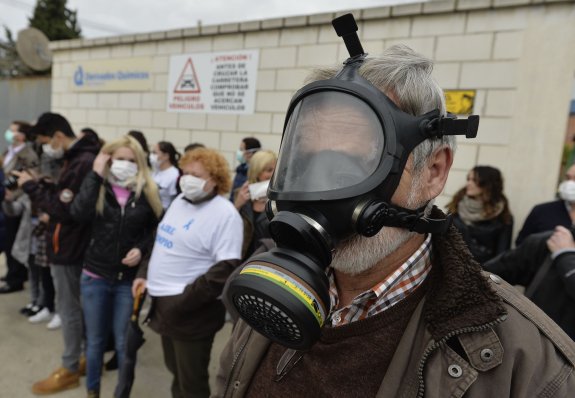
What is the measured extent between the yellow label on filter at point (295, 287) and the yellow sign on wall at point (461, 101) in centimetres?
423

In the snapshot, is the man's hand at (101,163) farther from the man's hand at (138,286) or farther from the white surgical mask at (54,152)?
the white surgical mask at (54,152)

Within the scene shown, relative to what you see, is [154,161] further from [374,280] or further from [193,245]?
[374,280]

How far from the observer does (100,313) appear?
3031mm

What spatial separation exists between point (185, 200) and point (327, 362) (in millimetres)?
1916

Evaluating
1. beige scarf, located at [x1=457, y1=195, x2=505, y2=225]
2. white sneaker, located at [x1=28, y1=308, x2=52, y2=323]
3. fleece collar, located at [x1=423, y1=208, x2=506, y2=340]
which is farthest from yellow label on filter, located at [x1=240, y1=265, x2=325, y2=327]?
white sneaker, located at [x1=28, y1=308, x2=52, y2=323]

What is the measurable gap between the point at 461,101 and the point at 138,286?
3.94m

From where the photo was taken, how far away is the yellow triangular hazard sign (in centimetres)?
677

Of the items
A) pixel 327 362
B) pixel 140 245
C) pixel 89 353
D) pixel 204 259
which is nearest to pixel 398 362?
pixel 327 362

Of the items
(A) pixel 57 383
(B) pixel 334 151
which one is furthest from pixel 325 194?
(A) pixel 57 383

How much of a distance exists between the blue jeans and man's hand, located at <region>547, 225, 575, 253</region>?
2826 mm

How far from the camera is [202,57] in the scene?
6.68 meters

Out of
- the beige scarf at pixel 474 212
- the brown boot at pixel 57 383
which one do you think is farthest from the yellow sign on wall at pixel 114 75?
the beige scarf at pixel 474 212

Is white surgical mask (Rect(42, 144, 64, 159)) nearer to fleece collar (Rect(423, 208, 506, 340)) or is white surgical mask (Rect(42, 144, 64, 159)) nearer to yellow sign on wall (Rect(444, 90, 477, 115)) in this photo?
fleece collar (Rect(423, 208, 506, 340))

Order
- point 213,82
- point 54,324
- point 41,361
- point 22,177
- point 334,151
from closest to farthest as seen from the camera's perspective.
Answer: point 334,151
point 22,177
point 41,361
point 54,324
point 213,82
